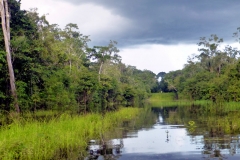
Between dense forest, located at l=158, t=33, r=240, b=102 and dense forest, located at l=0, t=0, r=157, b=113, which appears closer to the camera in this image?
dense forest, located at l=0, t=0, r=157, b=113

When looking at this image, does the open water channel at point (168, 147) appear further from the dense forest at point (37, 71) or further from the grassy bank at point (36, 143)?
the dense forest at point (37, 71)

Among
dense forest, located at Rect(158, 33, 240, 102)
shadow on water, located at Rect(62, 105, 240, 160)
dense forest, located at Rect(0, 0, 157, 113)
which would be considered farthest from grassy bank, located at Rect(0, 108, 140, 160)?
dense forest, located at Rect(158, 33, 240, 102)

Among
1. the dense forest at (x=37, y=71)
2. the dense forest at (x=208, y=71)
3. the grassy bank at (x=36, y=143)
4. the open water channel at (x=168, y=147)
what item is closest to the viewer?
the grassy bank at (x=36, y=143)

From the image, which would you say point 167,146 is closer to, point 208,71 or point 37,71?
point 37,71

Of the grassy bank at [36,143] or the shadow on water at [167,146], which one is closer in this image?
the grassy bank at [36,143]

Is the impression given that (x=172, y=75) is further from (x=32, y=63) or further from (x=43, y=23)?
(x=32, y=63)

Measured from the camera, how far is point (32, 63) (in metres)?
23.7

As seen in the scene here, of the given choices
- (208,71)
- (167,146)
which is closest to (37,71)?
(167,146)

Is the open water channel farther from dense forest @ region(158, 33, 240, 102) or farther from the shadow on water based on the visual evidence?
dense forest @ region(158, 33, 240, 102)

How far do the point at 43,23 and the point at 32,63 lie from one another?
11.9 m

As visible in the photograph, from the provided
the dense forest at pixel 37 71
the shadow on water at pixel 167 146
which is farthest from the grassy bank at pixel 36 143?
the dense forest at pixel 37 71

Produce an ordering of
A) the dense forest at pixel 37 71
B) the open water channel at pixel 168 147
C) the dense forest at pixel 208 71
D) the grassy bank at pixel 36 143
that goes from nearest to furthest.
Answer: the grassy bank at pixel 36 143, the open water channel at pixel 168 147, the dense forest at pixel 37 71, the dense forest at pixel 208 71

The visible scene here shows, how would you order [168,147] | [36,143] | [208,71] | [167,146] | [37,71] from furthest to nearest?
[208,71] < [37,71] < [167,146] < [168,147] < [36,143]

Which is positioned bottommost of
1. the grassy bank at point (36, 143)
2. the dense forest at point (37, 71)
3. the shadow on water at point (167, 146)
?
the shadow on water at point (167, 146)
